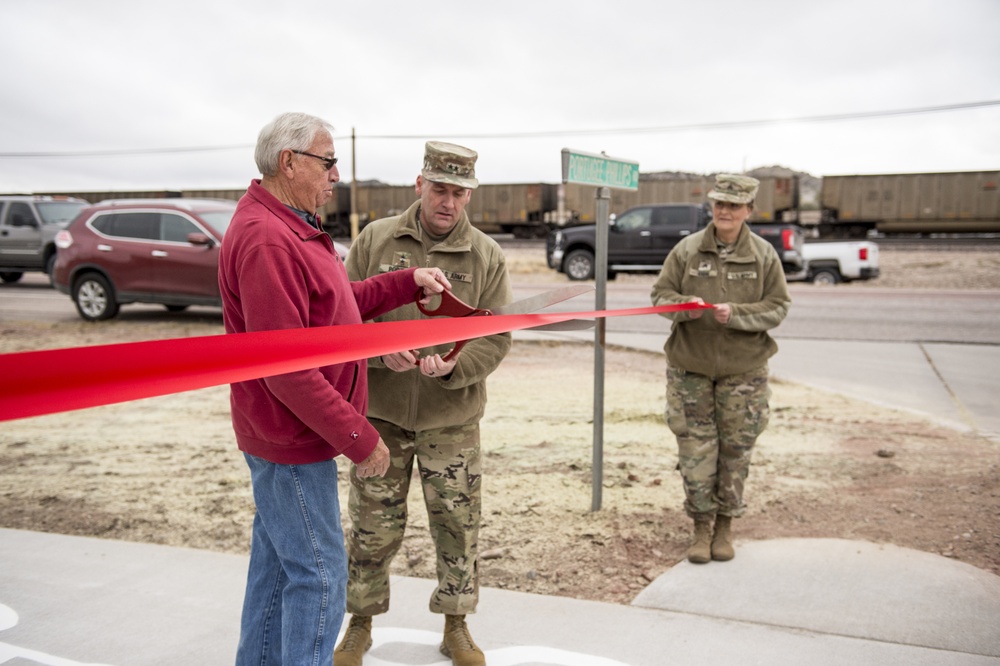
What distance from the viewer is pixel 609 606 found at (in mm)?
3453

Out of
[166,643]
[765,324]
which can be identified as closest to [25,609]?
[166,643]

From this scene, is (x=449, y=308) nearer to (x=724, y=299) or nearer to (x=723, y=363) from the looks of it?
(x=723, y=363)

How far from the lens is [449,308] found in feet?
9.60

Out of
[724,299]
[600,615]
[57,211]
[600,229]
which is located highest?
[57,211]

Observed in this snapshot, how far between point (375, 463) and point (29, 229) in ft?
66.3

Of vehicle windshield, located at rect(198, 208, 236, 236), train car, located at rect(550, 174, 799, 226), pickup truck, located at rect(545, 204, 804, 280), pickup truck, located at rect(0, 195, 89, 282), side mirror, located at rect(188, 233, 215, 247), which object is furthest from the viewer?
train car, located at rect(550, 174, 799, 226)

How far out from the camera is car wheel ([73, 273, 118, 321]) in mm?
12992

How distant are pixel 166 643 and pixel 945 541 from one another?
3.59 m

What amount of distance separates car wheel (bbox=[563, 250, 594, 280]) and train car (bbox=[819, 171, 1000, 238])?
54.3ft

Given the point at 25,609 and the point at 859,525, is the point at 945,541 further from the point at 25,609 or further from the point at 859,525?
the point at 25,609

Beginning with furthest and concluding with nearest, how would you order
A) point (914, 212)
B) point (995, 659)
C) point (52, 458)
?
1. point (914, 212)
2. point (52, 458)
3. point (995, 659)

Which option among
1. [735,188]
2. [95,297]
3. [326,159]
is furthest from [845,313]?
[326,159]

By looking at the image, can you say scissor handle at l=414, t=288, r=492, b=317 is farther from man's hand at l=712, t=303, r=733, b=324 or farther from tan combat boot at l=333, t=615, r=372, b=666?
man's hand at l=712, t=303, r=733, b=324

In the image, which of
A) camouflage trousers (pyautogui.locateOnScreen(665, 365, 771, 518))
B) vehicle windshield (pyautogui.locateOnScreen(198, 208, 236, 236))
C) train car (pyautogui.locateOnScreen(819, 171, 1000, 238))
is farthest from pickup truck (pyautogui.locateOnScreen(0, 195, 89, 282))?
train car (pyautogui.locateOnScreen(819, 171, 1000, 238))
